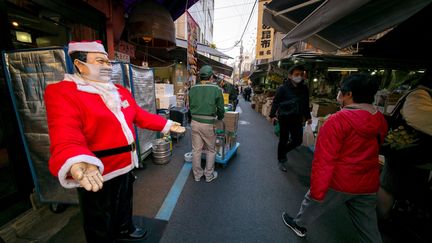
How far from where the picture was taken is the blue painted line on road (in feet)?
8.07

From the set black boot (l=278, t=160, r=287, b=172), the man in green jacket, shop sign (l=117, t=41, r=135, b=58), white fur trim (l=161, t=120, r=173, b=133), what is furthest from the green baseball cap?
shop sign (l=117, t=41, r=135, b=58)

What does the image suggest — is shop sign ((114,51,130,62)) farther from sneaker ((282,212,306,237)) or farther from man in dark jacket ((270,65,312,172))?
sneaker ((282,212,306,237))

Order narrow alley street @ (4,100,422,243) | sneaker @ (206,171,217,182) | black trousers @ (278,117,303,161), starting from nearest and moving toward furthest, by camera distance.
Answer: narrow alley street @ (4,100,422,243) < sneaker @ (206,171,217,182) < black trousers @ (278,117,303,161)

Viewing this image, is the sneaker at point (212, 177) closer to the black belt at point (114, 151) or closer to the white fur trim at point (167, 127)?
the white fur trim at point (167, 127)

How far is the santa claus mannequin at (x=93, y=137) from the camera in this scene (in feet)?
3.35

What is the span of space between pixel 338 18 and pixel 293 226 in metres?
2.68

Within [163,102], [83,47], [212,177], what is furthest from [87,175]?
[163,102]

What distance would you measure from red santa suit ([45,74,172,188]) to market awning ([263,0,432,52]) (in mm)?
2531

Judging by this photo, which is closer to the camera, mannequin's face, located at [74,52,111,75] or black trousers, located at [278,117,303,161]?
mannequin's face, located at [74,52,111,75]

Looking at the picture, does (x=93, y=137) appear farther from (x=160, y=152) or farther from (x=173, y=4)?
(x=173, y=4)

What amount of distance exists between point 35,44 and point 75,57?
318 cm

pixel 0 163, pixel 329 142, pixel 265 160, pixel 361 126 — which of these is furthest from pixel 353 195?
pixel 0 163

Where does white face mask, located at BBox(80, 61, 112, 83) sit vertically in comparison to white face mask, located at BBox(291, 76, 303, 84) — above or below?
below

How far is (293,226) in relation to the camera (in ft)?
7.30
